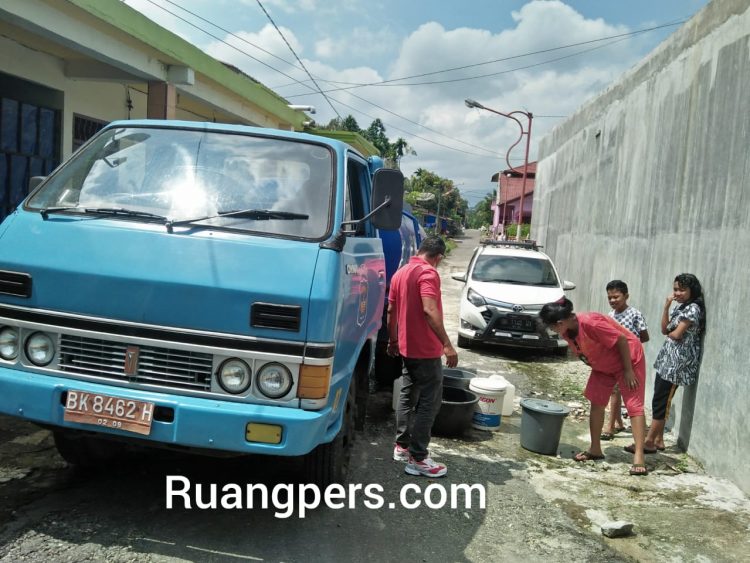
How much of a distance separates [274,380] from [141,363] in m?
0.66

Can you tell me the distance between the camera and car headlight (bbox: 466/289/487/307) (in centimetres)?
959

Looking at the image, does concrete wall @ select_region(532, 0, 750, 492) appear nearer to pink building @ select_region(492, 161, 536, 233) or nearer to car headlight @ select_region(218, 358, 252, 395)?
car headlight @ select_region(218, 358, 252, 395)

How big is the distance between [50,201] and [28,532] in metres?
1.80

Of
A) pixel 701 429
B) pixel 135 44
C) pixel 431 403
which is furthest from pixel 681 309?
pixel 135 44

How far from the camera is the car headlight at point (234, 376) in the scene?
3.14 m

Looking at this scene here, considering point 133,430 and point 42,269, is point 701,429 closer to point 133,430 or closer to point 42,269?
point 133,430

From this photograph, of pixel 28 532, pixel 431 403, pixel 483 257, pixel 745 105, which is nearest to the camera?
pixel 28 532

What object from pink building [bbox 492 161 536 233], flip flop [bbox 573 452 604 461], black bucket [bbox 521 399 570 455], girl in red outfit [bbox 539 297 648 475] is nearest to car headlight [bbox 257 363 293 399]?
girl in red outfit [bbox 539 297 648 475]

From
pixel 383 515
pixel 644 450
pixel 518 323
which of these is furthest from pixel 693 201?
pixel 383 515

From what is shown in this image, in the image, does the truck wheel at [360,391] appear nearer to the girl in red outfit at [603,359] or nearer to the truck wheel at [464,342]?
the girl in red outfit at [603,359]

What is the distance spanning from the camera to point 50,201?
3732mm

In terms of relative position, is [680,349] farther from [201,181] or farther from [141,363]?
[141,363]

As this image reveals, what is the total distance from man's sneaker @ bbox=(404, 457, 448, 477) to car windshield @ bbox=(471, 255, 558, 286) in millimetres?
5869

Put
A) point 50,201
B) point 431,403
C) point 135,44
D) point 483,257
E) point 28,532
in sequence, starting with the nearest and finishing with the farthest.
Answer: point 28,532
point 50,201
point 431,403
point 135,44
point 483,257
